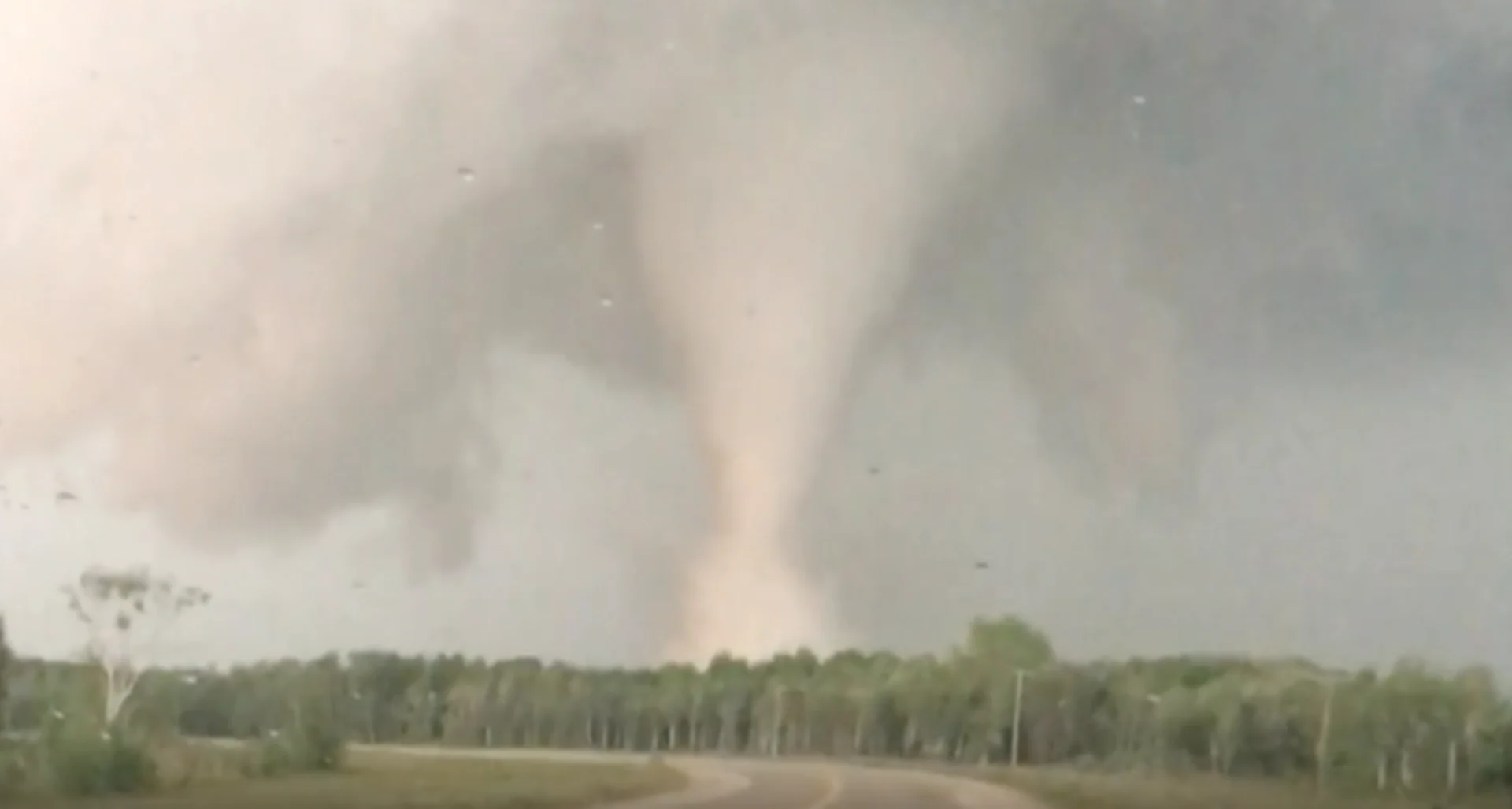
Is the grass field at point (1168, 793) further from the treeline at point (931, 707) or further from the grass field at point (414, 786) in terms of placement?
the grass field at point (414, 786)

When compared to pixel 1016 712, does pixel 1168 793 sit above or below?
below

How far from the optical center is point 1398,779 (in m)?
3.12

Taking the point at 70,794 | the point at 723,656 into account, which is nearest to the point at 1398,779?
the point at 723,656

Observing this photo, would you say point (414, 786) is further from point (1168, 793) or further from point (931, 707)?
point (1168, 793)

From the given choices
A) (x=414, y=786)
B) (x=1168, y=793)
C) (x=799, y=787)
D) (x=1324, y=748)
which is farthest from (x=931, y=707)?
(x=414, y=786)

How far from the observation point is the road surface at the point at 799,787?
3.23 metres

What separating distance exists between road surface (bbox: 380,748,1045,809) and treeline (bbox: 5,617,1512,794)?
1.5 inches

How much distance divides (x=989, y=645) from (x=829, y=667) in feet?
1.28

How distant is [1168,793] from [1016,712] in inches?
15.1

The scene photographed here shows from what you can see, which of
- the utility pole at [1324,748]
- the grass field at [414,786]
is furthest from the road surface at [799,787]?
the utility pole at [1324,748]

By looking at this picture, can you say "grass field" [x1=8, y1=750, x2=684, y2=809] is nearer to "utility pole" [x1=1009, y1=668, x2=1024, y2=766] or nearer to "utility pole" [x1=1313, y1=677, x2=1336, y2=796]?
"utility pole" [x1=1009, y1=668, x2=1024, y2=766]

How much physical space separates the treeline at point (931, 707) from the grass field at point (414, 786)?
6 centimetres

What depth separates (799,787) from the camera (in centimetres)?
327

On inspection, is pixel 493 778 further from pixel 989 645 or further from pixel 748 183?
pixel 748 183
